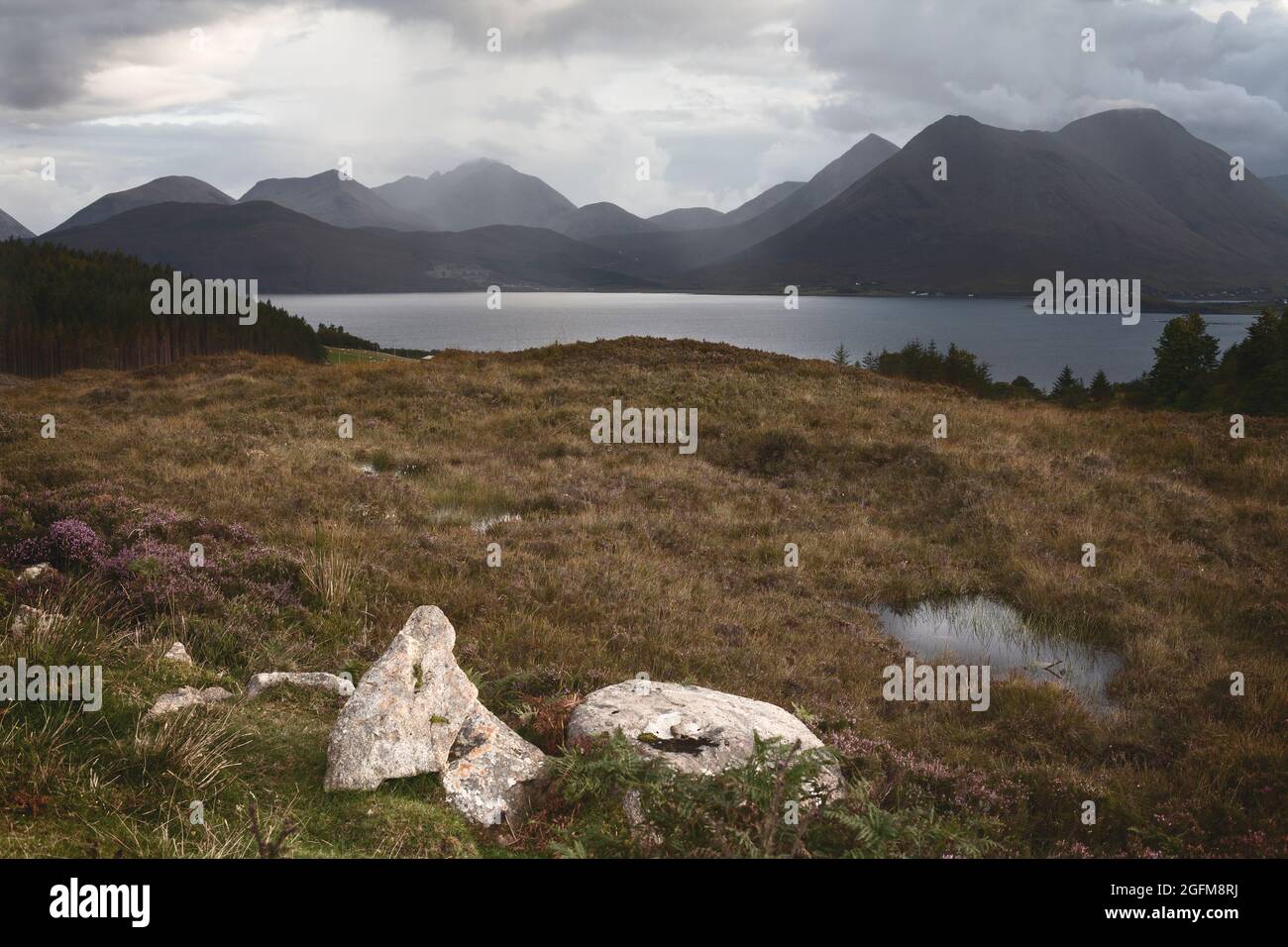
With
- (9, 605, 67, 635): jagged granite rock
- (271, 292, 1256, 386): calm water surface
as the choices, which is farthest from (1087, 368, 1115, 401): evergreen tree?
(9, 605, 67, 635): jagged granite rock

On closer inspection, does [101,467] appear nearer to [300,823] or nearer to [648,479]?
[648,479]

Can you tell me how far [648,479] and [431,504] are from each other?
5.50 meters

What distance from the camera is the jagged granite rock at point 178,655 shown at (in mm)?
6969

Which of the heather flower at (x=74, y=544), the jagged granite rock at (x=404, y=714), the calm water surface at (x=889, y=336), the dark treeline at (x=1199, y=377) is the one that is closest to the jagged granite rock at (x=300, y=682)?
the jagged granite rock at (x=404, y=714)

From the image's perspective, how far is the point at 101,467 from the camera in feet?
47.2

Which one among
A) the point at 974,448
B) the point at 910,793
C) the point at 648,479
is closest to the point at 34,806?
the point at 910,793

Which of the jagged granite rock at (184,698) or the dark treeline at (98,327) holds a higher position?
the dark treeline at (98,327)

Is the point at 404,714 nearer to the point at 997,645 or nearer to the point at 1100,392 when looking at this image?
the point at 997,645

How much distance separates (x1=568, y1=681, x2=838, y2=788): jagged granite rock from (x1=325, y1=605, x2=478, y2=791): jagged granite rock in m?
1.07

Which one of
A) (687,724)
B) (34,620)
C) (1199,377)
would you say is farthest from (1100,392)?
(34,620)

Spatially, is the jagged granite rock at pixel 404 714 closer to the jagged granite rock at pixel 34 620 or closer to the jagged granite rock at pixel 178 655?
the jagged granite rock at pixel 178 655

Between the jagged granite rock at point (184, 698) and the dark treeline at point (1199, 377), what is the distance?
41.3 metres

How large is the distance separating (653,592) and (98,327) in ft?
266
